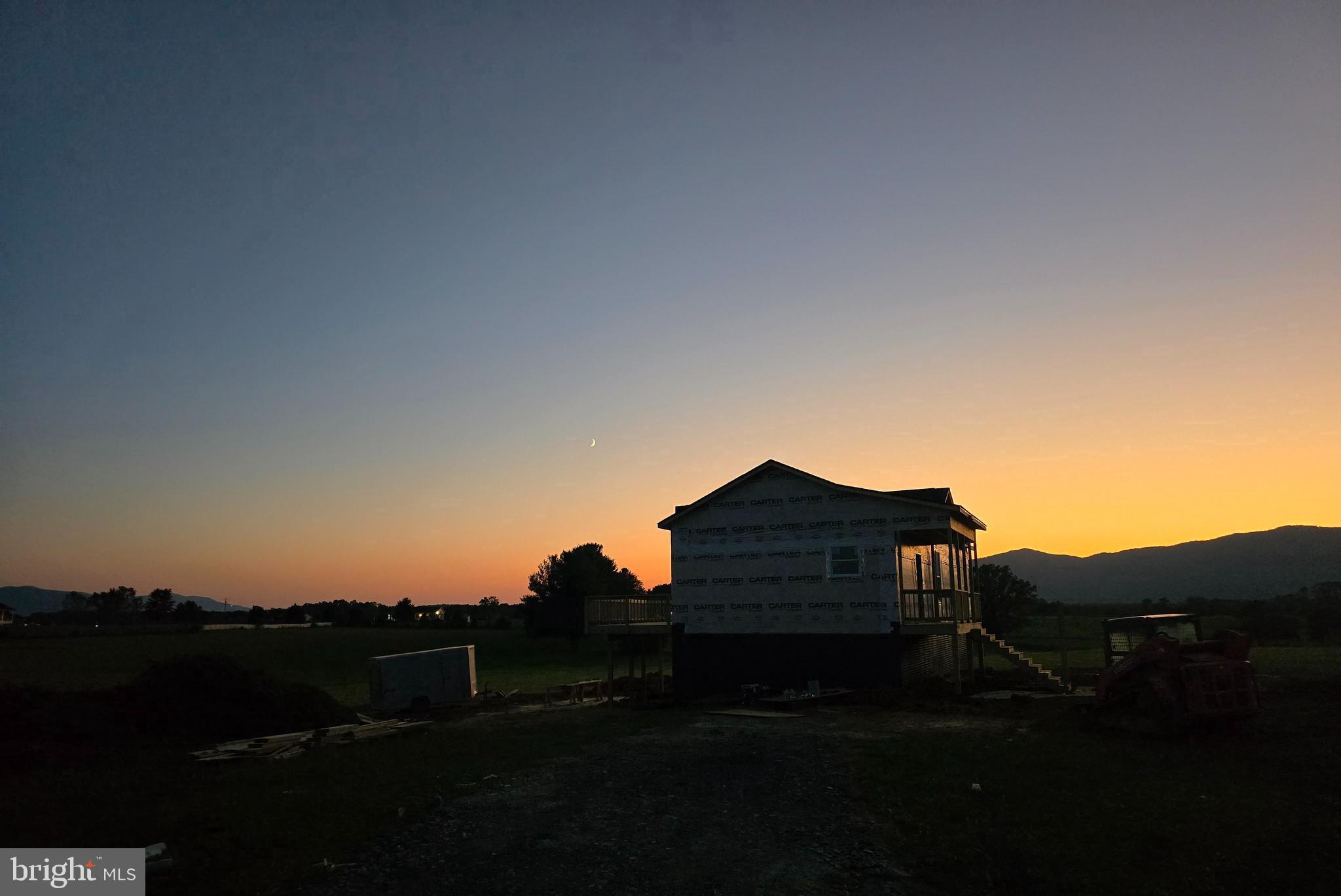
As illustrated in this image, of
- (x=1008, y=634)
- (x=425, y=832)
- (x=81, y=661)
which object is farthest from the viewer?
(x=1008, y=634)

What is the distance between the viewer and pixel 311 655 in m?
72.6

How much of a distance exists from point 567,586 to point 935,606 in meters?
56.3

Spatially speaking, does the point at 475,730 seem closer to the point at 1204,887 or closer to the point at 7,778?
the point at 7,778

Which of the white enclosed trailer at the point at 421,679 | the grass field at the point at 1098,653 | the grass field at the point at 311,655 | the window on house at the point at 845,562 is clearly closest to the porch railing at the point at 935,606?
the window on house at the point at 845,562

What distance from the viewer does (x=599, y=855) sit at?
10883 millimetres

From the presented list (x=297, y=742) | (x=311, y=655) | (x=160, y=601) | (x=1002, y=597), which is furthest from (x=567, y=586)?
(x=160, y=601)

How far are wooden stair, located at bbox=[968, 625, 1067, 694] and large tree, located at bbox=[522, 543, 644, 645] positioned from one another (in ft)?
160

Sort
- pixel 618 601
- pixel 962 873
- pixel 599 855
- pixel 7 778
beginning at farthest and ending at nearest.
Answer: pixel 618 601
pixel 7 778
pixel 599 855
pixel 962 873

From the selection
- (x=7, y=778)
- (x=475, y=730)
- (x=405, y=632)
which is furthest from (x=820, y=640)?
(x=405, y=632)

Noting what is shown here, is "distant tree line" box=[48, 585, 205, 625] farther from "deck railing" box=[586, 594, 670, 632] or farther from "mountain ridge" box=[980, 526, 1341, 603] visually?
"mountain ridge" box=[980, 526, 1341, 603]

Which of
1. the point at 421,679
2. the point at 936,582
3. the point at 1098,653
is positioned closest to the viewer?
the point at 421,679

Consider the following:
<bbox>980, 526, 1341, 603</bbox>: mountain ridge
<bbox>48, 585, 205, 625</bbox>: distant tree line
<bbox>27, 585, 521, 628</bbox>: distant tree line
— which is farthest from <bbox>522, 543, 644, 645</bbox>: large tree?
<bbox>980, 526, 1341, 603</bbox>: mountain ridge

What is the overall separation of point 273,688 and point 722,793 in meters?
17.0

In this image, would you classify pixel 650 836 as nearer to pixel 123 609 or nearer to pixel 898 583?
pixel 898 583
